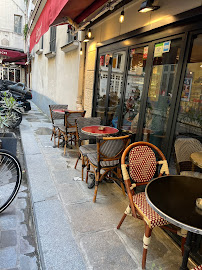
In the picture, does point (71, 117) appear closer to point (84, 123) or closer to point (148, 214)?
point (84, 123)

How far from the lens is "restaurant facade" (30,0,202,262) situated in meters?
2.44

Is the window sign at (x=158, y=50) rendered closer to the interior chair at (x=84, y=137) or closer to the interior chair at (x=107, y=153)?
the interior chair at (x=107, y=153)

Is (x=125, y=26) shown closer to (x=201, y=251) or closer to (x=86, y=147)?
(x=86, y=147)

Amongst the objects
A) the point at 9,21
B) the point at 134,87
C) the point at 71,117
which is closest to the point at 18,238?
the point at 134,87

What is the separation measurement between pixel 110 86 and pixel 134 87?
96 centimetres

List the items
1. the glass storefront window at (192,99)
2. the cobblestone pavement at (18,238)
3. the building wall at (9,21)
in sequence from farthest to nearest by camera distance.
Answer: the building wall at (9,21)
the glass storefront window at (192,99)
the cobblestone pavement at (18,238)

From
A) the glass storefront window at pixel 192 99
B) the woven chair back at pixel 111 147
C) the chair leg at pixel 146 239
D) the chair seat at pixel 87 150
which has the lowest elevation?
the chair leg at pixel 146 239

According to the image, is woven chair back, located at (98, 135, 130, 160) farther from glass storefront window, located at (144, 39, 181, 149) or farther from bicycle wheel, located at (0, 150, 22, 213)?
bicycle wheel, located at (0, 150, 22, 213)

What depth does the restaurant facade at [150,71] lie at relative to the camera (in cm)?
244

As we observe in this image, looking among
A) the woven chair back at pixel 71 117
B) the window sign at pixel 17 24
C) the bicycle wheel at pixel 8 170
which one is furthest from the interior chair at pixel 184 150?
the window sign at pixel 17 24

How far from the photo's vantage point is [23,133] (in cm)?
648

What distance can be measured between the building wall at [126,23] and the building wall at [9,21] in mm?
19599

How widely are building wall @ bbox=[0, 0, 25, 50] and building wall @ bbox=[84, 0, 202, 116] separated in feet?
64.3

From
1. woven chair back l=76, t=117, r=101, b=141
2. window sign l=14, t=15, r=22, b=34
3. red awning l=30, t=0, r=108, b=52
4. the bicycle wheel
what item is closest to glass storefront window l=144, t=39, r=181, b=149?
red awning l=30, t=0, r=108, b=52
